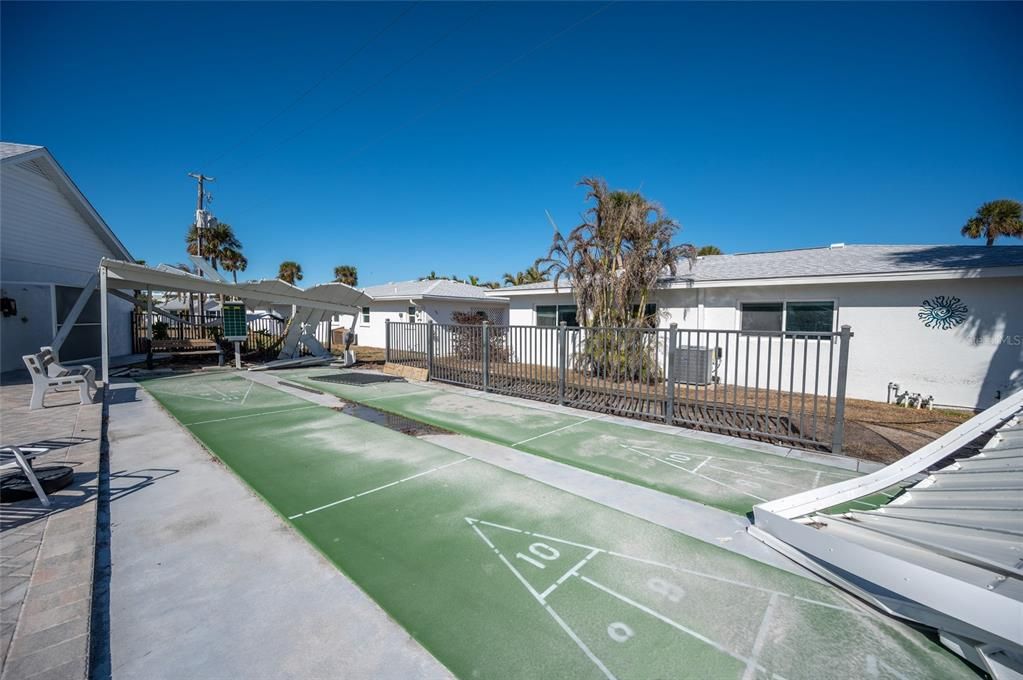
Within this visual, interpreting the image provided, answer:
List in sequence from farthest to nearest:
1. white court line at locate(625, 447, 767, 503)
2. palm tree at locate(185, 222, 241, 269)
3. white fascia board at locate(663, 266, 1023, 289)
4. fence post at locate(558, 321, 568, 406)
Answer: palm tree at locate(185, 222, 241, 269) < fence post at locate(558, 321, 568, 406) < white fascia board at locate(663, 266, 1023, 289) < white court line at locate(625, 447, 767, 503)

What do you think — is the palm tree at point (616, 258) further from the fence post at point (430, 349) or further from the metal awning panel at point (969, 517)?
the metal awning panel at point (969, 517)

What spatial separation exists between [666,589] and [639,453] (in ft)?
9.32

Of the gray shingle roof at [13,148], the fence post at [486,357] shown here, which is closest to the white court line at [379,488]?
the fence post at [486,357]

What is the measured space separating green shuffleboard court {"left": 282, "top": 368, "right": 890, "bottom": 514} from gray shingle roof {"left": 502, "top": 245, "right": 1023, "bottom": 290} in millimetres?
6199

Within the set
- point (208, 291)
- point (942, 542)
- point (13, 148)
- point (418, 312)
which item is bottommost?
point (942, 542)

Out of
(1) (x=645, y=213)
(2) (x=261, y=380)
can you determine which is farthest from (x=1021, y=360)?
(2) (x=261, y=380)

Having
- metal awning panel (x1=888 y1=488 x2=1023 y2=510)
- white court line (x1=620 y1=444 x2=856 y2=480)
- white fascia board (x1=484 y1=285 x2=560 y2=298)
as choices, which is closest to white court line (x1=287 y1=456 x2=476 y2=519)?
white court line (x1=620 y1=444 x2=856 y2=480)

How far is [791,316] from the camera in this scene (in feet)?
32.7

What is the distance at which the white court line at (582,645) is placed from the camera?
211 centimetres

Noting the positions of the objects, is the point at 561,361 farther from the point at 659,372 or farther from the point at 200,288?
the point at 200,288

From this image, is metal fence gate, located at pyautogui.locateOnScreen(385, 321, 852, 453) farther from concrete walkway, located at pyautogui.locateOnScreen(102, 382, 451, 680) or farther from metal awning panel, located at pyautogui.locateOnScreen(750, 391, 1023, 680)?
concrete walkway, located at pyautogui.locateOnScreen(102, 382, 451, 680)

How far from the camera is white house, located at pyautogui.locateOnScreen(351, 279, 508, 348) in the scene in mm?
19719

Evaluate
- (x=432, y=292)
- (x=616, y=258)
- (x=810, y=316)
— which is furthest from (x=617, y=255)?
(x=432, y=292)

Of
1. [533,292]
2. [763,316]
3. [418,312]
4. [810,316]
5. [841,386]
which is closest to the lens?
[841,386]
